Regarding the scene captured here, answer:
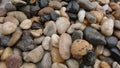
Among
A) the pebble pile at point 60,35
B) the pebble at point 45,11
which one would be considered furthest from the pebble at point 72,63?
the pebble at point 45,11

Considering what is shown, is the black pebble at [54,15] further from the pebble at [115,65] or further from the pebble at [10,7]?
the pebble at [115,65]

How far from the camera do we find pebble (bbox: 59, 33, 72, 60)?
76 centimetres

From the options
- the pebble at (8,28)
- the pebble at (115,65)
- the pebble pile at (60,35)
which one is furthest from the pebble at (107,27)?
the pebble at (8,28)

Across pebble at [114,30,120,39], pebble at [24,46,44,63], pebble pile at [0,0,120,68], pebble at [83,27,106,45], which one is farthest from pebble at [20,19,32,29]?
pebble at [114,30,120,39]

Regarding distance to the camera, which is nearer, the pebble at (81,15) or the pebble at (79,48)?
the pebble at (79,48)

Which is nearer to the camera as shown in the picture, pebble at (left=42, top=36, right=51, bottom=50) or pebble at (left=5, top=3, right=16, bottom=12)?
pebble at (left=42, top=36, right=51, bottom=50)

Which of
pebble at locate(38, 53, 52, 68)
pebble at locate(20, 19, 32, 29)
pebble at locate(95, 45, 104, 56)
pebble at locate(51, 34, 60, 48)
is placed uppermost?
pebble at locate(20, 19, 32, 29)

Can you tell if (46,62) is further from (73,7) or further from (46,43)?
(73,7)

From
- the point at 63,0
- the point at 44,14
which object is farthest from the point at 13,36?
the point at 63,0

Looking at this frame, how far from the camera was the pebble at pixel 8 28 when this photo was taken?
0.82m

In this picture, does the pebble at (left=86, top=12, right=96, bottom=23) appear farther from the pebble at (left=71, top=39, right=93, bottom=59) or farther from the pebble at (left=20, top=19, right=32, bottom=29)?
the pebble at (left=20, top=19, right=32, bottom=29)

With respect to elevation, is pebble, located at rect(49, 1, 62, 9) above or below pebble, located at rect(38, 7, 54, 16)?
above

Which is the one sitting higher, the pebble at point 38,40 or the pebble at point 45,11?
the pebble at point 45,11

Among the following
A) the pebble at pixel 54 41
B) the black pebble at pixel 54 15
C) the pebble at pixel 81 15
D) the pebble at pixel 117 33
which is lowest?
the pebble at pixel 54 41
